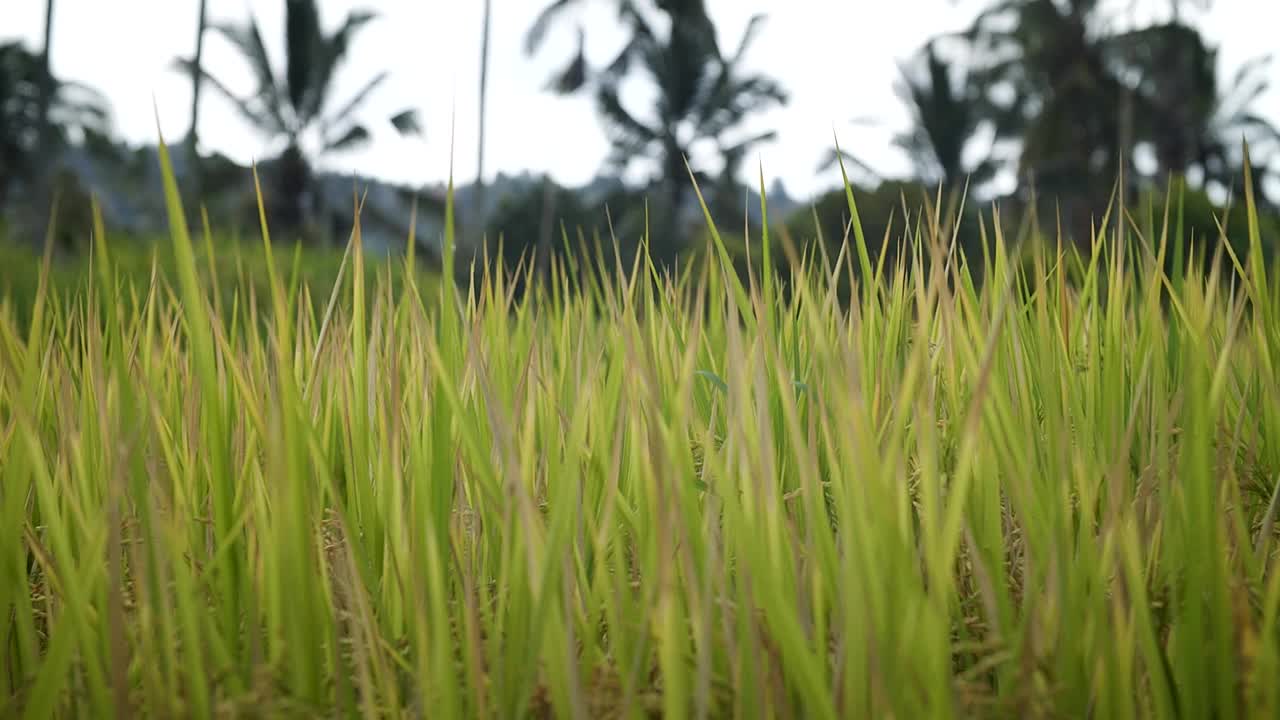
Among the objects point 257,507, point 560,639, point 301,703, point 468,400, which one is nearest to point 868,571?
point 560,639

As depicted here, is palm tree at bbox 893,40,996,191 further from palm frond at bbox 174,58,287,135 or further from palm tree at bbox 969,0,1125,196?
palm frond at bbox 174,58,287,135

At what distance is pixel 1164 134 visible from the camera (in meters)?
18.2

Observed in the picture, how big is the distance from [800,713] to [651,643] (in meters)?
0.12

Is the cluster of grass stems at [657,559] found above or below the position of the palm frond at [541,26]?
below

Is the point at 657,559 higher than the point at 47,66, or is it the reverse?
the point at 47,66

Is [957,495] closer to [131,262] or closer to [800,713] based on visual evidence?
[800,713]

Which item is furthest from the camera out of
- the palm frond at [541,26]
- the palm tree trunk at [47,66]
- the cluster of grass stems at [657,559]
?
the palm frond at [541,26]

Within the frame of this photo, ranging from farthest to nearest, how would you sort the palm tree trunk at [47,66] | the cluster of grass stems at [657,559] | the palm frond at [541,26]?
the palm frond at [541,26] < the palm tree trunk at [47,66] < the cluster of grass stems at [657,559]

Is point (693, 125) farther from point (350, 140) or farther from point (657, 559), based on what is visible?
point (657, 559)

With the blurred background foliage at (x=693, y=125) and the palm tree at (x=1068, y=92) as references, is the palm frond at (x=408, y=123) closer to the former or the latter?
the blurred background foliage at (x=693, y=125)

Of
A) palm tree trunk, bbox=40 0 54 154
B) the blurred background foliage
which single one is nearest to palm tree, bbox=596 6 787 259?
the blurred background foliage

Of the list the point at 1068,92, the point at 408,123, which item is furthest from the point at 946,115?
the point at 408,123

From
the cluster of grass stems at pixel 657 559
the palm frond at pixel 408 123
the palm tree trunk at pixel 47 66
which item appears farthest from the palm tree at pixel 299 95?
the cluster of grass stems at pixel 657 559

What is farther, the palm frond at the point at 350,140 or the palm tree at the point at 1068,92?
the palm frond at the point at 350,140
